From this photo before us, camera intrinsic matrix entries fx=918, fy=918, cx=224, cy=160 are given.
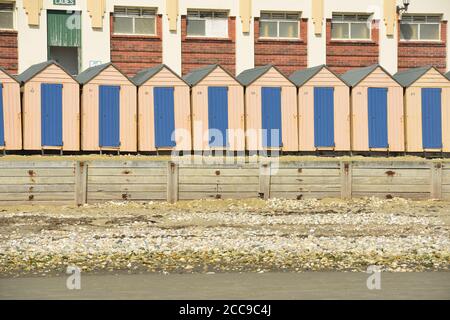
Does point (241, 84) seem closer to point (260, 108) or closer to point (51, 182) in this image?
point (260, 108)

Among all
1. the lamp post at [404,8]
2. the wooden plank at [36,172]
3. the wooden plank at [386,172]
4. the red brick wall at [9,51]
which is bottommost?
the wooden plank at [386,172]

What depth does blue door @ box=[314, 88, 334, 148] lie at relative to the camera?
38312 mm

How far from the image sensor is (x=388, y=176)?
2631 cm

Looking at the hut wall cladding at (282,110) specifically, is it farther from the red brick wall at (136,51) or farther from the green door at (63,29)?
the green door at (63,29)

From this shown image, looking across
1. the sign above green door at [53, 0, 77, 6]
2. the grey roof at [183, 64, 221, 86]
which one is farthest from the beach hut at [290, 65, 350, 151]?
the sign above green door at [53, 0, 77, 6]

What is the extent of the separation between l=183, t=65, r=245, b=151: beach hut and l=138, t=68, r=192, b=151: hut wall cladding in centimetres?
32

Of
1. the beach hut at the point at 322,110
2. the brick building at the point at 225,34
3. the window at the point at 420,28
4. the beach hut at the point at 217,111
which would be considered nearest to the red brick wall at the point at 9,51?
the brick building at the point at 225,34

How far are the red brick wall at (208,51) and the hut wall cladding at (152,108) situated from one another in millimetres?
3239

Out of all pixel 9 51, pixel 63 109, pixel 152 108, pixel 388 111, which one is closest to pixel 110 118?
pixel 152 108

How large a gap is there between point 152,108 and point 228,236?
19531 millimetres

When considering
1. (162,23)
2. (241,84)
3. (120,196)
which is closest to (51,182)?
(120,196)

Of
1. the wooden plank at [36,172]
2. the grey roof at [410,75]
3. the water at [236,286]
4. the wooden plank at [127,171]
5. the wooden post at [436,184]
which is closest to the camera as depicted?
the water at [236,286]

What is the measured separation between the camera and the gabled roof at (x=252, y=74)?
125 feet

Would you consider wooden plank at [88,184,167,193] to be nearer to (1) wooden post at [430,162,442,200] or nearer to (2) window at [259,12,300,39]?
(1) wooden post at [430,162,442,200]
